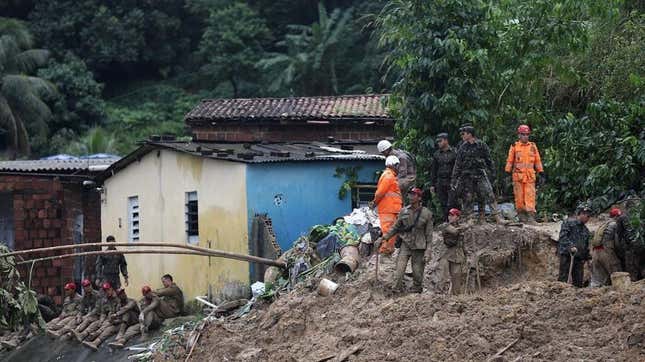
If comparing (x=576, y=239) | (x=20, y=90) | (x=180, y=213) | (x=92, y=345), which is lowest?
(x=92, y=345)

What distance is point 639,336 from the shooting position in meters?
13.7

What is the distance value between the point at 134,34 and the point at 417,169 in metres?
33.0

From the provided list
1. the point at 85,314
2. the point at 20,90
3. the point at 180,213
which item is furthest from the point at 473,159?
Result: the point at 20,90

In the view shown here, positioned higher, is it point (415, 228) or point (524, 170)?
point (524, 170)

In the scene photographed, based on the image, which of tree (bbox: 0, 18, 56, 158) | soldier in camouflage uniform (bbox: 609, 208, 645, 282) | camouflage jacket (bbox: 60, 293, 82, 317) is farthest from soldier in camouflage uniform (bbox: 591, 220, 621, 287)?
tree (bbox: 0, 18, 56, 158)

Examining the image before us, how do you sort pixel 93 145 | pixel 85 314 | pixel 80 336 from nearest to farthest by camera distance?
pixel 80 336
pixel 85 314
pixel 93 145

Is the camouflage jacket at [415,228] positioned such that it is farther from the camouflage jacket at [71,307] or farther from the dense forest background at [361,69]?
the camouflage jacket at [71,307]

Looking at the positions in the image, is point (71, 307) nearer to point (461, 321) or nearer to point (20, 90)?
point (461, 321)

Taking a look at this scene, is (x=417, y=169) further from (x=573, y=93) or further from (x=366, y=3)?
(x=366, y=3)

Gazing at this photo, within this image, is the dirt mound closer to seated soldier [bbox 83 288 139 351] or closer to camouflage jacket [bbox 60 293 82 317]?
seated soldier [bbox 83 288 139 351]

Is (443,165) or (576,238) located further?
(443,165)

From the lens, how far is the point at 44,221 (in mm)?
31297

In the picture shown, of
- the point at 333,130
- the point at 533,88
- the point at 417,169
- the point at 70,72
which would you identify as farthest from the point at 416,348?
the point at 70,72

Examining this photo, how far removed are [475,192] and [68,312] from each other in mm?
10903
